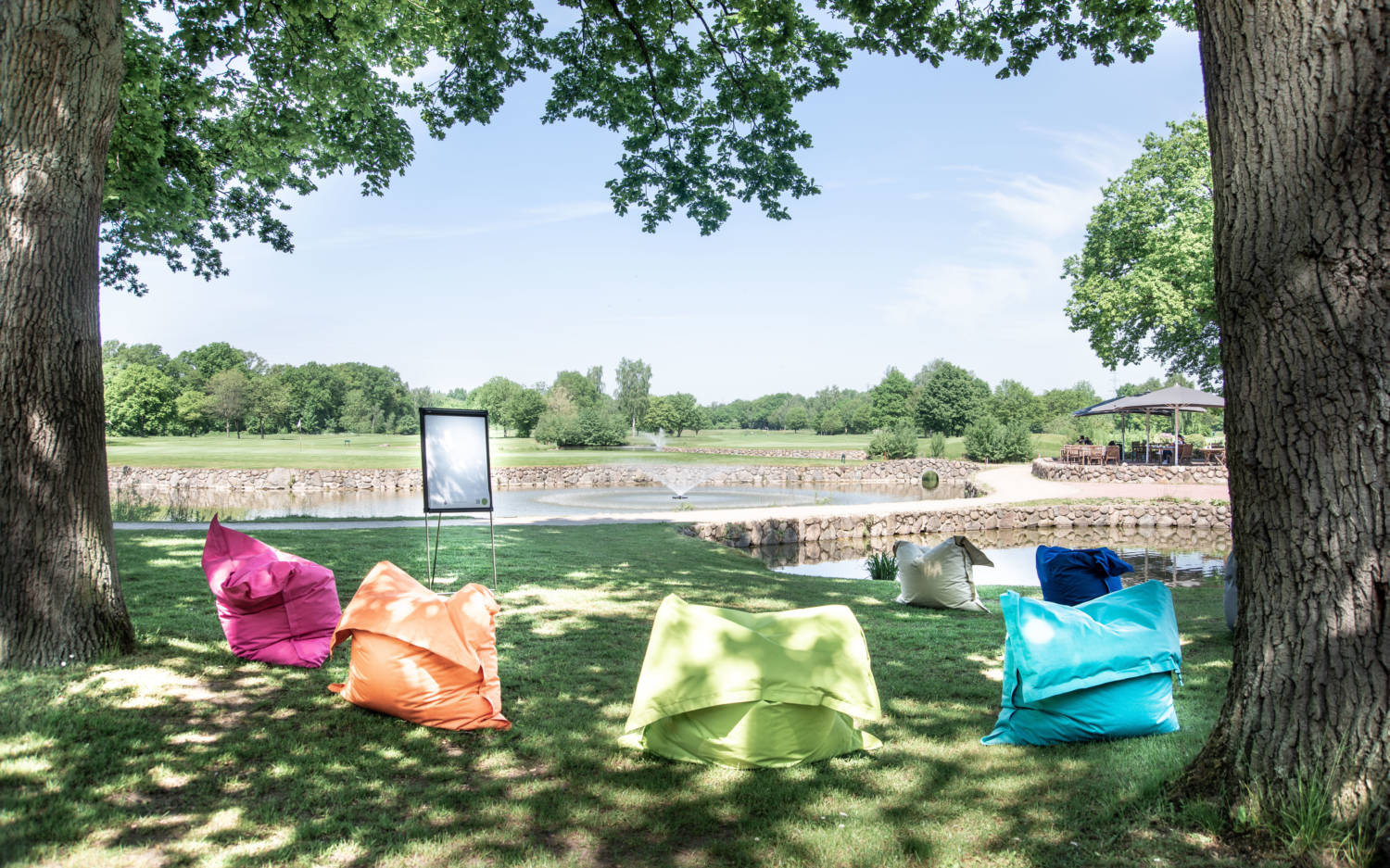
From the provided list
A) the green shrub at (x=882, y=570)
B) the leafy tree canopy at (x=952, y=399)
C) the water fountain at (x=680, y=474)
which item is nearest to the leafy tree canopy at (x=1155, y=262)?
the water fountain at (x=680, y=474)

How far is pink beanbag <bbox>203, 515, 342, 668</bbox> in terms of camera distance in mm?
4980

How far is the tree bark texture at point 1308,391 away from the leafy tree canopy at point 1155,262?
→ 3132cm

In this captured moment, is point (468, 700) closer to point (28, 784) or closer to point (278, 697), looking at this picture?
point (278, 697)

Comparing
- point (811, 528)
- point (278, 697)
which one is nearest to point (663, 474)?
point (811, 528)

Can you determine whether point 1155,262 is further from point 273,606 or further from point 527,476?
point 273,606

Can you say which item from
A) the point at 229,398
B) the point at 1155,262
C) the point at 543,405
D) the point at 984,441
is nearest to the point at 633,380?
the point at 543,405

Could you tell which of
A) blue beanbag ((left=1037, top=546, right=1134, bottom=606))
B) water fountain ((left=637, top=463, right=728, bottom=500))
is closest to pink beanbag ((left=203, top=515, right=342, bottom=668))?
blue beanbag ((left=1037, top=546, right=1134, bottom=606))

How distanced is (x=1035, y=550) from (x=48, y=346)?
41.8ft

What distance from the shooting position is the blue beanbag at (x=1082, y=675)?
381cm

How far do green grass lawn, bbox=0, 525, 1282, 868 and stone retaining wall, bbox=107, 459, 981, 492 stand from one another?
1208 inches

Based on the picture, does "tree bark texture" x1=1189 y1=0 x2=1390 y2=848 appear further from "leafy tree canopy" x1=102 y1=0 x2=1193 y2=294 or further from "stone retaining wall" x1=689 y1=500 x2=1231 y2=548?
"stone retaining wall" x1=689 y1=500 x2=1231 y2=548

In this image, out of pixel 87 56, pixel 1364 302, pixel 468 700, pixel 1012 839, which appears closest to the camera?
pixel 1364 302

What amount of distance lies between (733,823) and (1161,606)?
2.50 meters

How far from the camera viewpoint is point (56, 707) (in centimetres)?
388
